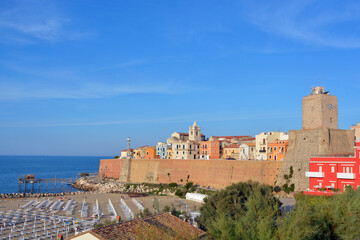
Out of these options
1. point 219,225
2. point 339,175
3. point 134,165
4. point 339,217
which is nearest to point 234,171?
point 339,175

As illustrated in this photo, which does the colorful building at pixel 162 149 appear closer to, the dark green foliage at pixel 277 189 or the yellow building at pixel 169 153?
the yellow building at pixel 169 153

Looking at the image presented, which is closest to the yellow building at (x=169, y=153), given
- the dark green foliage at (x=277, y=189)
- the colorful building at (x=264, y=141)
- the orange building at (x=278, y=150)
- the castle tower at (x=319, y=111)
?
the colorful building at (x=264, y=141)

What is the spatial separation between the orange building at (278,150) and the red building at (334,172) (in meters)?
13.4

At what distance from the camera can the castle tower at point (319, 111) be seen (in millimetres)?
39312

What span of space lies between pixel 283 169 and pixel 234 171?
857 cm

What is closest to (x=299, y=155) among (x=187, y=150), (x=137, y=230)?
(x=187, y=150)

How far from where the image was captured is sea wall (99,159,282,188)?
43.6 m

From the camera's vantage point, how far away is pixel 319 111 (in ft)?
129

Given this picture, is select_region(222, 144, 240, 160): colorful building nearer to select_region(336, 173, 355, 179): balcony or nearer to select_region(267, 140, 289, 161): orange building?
select_region(267, 140, 289, 161): orange building

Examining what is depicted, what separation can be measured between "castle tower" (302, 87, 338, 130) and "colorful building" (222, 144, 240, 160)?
2525cm

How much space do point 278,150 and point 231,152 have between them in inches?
635

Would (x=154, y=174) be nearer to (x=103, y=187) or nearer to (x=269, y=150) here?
(x=103, y=187)

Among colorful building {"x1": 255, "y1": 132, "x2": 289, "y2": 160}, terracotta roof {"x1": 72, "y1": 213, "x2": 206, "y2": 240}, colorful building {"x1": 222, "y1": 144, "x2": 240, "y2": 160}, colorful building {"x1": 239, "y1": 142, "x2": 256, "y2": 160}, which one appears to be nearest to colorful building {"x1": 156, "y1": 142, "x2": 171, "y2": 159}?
colorful building {"x1": 222, "y1": 144, "x2": 240, "y2": 160}

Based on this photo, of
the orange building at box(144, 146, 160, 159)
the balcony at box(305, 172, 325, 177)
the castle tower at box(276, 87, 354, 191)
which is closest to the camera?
the balcony at box(305, 172, 325, 177)
